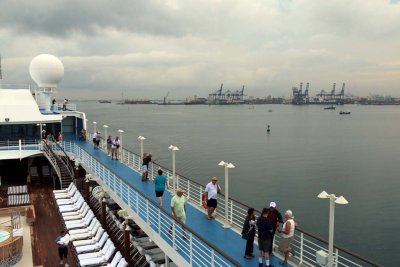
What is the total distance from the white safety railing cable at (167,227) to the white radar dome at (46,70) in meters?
10.6

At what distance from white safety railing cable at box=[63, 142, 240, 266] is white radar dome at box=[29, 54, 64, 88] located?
1065cm

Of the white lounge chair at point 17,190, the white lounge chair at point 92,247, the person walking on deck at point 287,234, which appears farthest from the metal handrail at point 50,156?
the person walking on deck at point 287,234

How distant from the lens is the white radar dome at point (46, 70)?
80.8 feet

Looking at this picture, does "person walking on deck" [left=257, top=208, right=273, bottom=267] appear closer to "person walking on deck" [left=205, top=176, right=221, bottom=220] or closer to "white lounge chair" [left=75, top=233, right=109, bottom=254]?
"person walking on deck" [left=205, top=176, right=221, bottom=220]

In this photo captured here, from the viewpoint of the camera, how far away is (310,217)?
68.9 ft

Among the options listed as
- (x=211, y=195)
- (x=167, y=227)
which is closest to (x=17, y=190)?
(x=167, y=227)

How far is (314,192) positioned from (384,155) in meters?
20.8

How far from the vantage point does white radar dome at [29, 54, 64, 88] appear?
80.8ft

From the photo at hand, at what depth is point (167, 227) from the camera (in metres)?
8.88

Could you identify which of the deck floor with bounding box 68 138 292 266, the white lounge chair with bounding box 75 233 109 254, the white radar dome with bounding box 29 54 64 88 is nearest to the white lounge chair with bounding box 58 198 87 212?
the deck floor with bounding box 68 138 292 266

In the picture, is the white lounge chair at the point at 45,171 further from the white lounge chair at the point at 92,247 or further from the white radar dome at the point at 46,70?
the white lounge chair at the point at 92,247

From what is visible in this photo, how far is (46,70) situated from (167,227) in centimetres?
1975

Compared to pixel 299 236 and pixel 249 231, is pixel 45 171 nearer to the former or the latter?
pixel 299 236

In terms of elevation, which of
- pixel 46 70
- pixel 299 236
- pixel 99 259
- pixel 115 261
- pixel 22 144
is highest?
pixel 46 70
